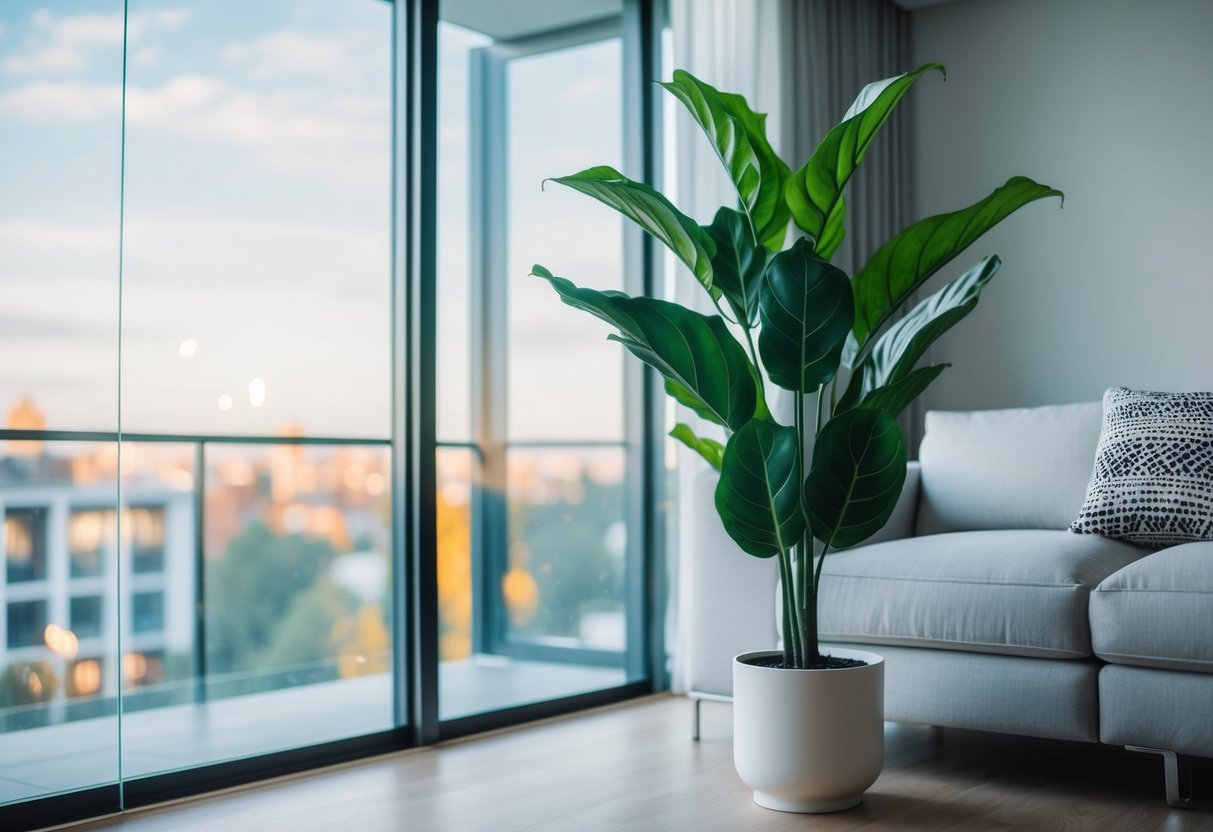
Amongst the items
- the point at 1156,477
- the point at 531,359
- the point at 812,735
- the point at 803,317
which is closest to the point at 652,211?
the point at 803,317

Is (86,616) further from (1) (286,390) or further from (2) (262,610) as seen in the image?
(1) (286,390)

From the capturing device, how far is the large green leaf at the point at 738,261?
7.88 ft

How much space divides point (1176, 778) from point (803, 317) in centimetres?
112

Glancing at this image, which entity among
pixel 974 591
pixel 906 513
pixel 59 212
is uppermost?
pixel 59 212

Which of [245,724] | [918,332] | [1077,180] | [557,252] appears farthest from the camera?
[1077,180]

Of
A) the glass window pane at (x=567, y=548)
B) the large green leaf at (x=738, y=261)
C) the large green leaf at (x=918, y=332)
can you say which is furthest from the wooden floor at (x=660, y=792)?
the large green leaf at (x=738, y=261)

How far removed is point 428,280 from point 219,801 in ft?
4.31

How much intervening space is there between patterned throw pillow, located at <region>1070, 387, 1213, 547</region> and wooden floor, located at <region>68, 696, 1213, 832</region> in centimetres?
52

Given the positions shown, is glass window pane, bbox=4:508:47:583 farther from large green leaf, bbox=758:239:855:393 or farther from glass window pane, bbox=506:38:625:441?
glass window pane, bbox=506:38:625:441

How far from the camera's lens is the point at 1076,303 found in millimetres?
3926

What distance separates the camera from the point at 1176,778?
7.54 feet

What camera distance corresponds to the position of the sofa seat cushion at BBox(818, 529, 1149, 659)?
242 centimetres

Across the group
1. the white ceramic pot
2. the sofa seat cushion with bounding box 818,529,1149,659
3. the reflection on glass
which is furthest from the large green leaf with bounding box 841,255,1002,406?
the reflection on glass

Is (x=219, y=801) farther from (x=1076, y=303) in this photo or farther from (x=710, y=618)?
(x=1076, y=303)
